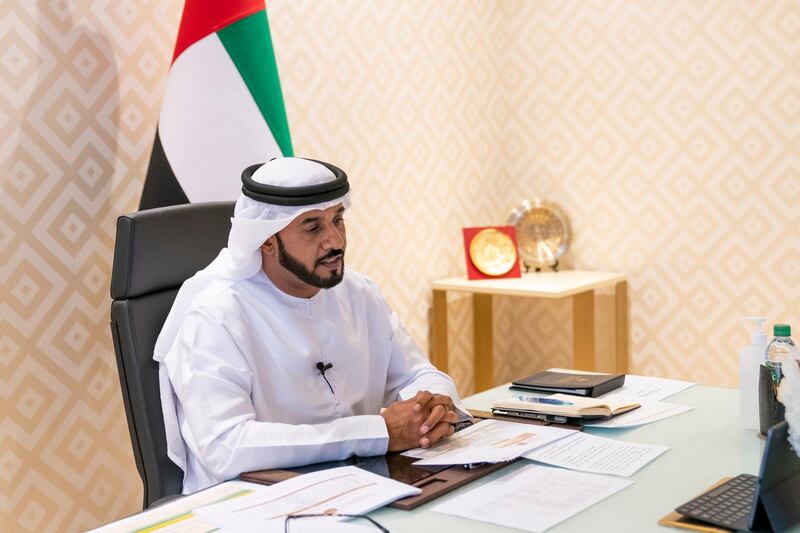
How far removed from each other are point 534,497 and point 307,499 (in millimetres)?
350

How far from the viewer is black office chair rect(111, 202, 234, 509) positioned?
1.95 m

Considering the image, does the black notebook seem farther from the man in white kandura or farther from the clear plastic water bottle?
the clear plastic water bottle

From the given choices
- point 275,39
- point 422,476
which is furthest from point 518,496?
point 275,39

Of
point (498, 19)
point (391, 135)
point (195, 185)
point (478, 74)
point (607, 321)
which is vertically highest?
point (498, 19)

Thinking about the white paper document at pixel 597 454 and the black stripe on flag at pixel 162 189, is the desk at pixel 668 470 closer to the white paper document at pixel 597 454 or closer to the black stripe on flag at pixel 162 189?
the white paper document at pixel 597 454

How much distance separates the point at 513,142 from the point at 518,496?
3009 mm

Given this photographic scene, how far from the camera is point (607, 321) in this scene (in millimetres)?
4141

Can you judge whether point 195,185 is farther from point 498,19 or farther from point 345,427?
point 498,19

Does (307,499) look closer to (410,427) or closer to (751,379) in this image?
(410,427)

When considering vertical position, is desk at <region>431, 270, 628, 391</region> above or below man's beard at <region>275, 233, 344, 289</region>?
below

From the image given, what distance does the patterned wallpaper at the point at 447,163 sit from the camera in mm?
2645

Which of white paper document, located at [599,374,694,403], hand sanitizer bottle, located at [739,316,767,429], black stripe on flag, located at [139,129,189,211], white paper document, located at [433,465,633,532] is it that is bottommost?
white paper document, located at [433,465,633,532]

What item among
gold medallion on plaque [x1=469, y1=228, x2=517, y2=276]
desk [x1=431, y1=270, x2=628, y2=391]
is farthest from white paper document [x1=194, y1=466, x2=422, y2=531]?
gold medallion on plaque [x1=469, y1=228, x2=517, y2=276]

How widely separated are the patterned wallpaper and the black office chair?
0.76 m
